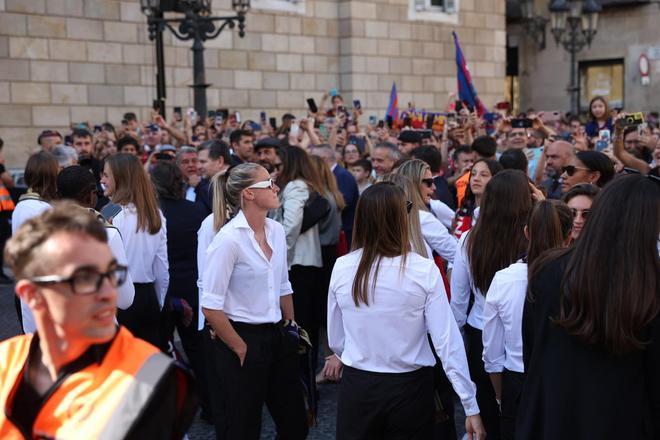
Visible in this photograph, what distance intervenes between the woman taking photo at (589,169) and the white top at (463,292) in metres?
1.69

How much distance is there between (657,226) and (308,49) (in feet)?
53.4

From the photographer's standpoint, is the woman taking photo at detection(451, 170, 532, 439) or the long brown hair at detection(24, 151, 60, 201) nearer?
the woman taking photo at detection(451, 170, 532, 439)

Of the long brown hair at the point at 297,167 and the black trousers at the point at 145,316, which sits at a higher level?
the long brown hair at the point at 297,167

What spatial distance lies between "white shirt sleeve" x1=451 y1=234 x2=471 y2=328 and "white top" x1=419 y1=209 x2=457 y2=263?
0.91 m

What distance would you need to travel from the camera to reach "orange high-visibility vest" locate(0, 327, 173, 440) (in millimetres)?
2070

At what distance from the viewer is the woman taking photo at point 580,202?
444 centimetres

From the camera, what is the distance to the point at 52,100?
14.9 m

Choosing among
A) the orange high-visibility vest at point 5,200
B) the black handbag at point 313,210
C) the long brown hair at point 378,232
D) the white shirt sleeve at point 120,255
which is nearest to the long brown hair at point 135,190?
the white shirt sleeve at point 120,255

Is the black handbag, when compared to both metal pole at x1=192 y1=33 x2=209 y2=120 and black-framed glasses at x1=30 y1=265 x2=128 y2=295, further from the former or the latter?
metal pole at x1=192 y1=33 x2=209 y2=120

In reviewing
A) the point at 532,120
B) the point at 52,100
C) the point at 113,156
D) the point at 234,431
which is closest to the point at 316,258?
the point at 113,156

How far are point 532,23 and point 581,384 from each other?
2441 centimetres

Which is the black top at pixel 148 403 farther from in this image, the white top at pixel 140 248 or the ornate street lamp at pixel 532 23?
the ornate street lamp at pixel 532 23

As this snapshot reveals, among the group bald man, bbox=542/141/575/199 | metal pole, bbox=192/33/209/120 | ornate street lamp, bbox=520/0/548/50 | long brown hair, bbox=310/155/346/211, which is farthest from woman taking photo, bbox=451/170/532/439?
ornate street lamp, bbox=520/0/548/50

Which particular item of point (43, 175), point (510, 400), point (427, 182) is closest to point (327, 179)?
point (427, 182)
